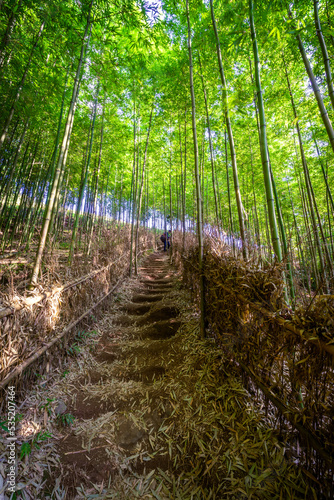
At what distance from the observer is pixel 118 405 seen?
71.6 inches

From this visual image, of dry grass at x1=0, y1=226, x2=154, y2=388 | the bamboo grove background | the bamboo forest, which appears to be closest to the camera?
the bamboo forest

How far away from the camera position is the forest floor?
1137 millimetres

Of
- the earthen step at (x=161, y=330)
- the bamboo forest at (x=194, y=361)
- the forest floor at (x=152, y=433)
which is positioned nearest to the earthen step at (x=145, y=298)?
the bamboo forest at (x=194, y=361)

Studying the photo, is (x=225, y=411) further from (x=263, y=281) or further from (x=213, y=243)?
(x=213, y=243)

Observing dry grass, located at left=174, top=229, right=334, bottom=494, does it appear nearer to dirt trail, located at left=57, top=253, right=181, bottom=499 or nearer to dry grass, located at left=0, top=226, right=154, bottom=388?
dirt trail, located at left=57, top=253, right=181, bottom=499

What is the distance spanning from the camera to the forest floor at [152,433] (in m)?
1.14

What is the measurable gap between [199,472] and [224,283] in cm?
137

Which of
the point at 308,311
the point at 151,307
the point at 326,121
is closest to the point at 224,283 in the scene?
the point at 308,311

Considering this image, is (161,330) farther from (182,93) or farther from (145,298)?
(182,93)

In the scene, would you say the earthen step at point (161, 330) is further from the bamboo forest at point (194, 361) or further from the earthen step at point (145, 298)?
the earthen step at point (145, 298)

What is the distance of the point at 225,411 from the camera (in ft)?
4.91

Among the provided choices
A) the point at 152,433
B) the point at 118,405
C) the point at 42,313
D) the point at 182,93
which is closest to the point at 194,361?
the point at 152,433

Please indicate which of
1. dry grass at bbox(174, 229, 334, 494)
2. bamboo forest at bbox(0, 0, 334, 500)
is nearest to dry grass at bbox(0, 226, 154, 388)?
bamboo forest at bbox(0, 0, 334, 500)

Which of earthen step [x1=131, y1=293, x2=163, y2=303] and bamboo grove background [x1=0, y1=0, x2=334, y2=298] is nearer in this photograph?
bamboo grove background [x1=0, y1=0, x2=334, y2=298]
